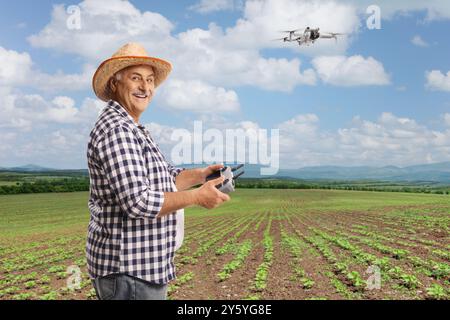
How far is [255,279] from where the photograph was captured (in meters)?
8.74

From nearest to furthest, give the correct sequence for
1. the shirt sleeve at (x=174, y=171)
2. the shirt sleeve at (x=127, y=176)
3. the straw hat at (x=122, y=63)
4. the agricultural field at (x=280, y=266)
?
the shirt sleeve at (x=127, y=176)
the straw hat at (x=122, y=63)
the shirt sleeve at (x=174, y=171)
the agricultural field at (x=280, y=266)

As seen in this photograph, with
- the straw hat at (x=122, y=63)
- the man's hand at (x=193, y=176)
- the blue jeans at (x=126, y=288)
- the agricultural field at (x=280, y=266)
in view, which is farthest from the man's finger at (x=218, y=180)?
the agricultural field at (x=280, y=266)

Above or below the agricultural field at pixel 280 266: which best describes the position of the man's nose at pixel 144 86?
above

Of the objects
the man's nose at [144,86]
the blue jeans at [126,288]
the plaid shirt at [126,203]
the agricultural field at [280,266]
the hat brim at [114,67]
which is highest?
the hat brim at [114,67]

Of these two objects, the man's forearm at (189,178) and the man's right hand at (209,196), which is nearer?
the man's right hand at (209,196)

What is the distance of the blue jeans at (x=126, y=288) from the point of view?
245 cm

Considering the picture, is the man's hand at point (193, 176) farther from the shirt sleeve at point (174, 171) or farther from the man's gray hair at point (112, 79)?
the man's gray hair at point (112, 79)

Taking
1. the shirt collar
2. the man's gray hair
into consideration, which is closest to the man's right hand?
the shirt collar

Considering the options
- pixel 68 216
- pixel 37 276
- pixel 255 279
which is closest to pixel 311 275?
pixel 255 279

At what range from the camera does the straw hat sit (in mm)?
2627

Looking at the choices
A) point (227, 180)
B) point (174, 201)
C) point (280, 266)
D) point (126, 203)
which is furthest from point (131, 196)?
point (280, 266)

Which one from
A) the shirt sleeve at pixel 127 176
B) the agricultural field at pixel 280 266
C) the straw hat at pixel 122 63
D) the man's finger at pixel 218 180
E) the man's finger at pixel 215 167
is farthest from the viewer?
the agricultural field at pixel 280 266
